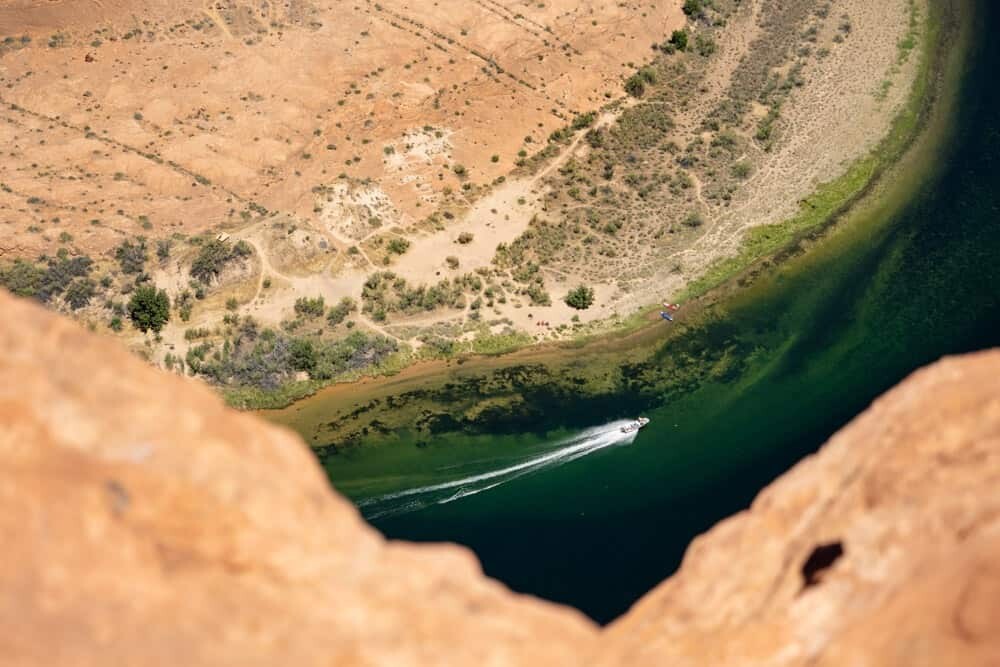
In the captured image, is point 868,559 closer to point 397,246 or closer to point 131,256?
point 397,246

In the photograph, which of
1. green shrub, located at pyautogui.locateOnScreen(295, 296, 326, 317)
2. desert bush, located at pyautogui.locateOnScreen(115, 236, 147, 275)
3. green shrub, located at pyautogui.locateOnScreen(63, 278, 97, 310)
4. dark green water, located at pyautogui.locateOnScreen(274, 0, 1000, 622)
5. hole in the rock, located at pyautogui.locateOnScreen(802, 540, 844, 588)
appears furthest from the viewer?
desert bush, located at pyautogui.locateOnScreen(115, 236, 147, 275)

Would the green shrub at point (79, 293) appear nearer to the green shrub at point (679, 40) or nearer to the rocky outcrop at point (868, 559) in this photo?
the green shrub at point (679, 40)

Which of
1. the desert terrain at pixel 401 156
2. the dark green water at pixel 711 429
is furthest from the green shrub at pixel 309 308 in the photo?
the dark green water at pixel 711 429

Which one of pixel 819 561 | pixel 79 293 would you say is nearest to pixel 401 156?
pixel 79 293

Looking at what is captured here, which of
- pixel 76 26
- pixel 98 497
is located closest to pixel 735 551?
pixel 98 497

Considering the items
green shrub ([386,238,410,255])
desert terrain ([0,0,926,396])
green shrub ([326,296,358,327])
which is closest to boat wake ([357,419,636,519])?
desert terrain ([0,0,926,396])

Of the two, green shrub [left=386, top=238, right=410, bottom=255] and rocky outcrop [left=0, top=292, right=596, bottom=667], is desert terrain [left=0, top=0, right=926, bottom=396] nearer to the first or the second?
green shrub [left=386, top=238, right=410, bottom=255]
